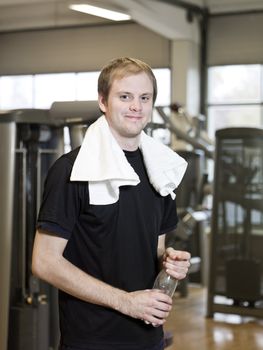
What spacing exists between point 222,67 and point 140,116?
7560 mm

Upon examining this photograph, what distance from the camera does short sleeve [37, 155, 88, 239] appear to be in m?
1.61

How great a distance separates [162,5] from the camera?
27.1 ft

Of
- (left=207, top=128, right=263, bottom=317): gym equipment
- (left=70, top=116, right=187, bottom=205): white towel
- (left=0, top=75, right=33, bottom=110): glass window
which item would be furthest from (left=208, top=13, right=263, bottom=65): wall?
(left=70, top=116, right=187, bottom=205): white towel

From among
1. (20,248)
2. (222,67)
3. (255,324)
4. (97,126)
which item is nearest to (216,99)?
(222,67)

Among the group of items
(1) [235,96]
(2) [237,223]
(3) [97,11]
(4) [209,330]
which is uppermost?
(3) [97,11]

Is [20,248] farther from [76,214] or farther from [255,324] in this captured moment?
[255,324]

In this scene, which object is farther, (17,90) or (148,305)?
(17,90)

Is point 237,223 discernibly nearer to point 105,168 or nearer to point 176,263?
point 176,263

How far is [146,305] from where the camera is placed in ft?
5.31

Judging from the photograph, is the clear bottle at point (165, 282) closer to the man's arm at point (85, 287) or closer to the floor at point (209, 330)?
the man's arm at point (85, 287)

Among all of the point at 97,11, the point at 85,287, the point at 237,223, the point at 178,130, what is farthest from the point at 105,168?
the point at 97,11

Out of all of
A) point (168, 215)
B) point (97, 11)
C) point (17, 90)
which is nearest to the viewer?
point (168, 215)

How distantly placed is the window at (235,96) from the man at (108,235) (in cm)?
735

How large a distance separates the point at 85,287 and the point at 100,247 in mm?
111
